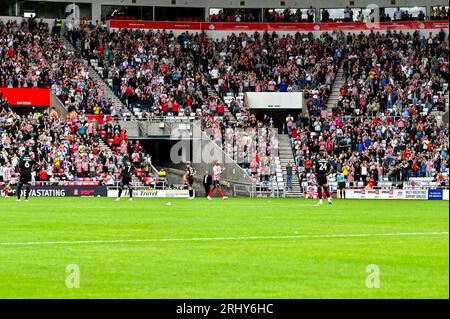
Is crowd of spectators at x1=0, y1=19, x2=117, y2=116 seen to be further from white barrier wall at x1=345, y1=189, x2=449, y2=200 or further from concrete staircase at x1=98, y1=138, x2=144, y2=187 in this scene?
white barrier wall at x1=345, y1=189, x2=449, y2=200

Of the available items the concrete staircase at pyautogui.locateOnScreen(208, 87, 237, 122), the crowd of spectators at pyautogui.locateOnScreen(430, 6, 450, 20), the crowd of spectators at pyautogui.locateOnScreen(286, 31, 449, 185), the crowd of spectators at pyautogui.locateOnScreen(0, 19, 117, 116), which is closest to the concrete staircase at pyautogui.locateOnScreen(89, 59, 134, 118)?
the crowd of spectators at pyautogui.locateOnScreen(0, 19, 117, 116)

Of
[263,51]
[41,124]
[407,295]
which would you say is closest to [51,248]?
[407,295]

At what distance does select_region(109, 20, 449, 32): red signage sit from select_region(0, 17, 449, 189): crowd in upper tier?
1.20m

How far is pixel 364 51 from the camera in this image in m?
75.7

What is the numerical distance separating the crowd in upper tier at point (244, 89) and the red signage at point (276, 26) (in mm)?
1199

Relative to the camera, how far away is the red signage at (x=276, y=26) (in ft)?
259

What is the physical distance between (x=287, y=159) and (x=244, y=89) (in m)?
8.76

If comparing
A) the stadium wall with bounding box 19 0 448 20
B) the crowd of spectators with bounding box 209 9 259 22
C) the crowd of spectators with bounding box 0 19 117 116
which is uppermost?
the stadium wall with bounding box 19 0 448 20

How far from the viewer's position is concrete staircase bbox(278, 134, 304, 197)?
208 feet

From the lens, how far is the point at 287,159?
6588 centimetres

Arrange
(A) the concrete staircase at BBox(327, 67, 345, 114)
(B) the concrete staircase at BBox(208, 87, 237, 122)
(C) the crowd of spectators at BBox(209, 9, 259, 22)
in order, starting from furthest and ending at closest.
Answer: (C) the crowd of spectators at BBox(209, 9, 259, 22) < (A) the concrete staircase at BBox(327, 67, 345, 114) < (B) the concrete staircase at BBox(208, 87, 237, 122)

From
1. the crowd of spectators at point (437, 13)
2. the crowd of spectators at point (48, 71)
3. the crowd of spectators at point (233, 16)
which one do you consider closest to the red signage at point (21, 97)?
the crowd of spectators at point (48, 71)

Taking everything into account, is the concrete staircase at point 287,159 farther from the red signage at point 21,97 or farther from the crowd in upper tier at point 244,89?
the red signage at point 21,97
